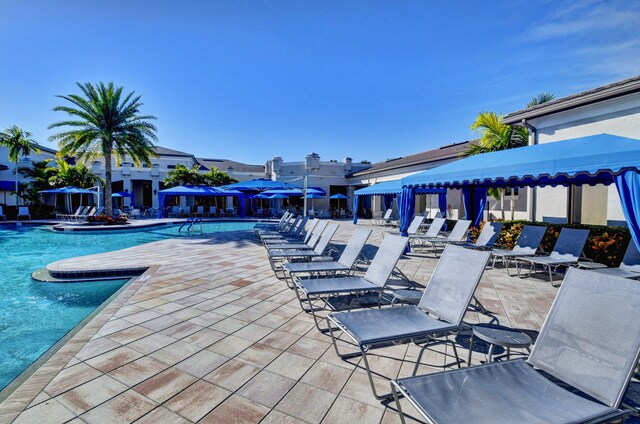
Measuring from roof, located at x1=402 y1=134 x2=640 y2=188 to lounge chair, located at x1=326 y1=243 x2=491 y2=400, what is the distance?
3.59 metres

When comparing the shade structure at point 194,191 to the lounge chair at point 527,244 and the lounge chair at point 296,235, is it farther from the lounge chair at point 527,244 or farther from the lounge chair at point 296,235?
the lounge chair at point 527,244

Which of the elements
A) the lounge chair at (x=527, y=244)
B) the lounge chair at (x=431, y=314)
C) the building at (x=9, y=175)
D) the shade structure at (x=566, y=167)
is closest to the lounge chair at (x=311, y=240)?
the shade structure at (x=566, y=167)

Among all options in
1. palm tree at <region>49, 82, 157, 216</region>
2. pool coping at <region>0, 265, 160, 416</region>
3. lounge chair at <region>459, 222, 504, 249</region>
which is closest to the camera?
pool coping at <region>0, 265, 160, 416</region>

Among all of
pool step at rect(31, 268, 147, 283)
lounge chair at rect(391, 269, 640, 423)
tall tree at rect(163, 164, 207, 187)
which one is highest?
tall tree at rect(163, 164, 207, 187)

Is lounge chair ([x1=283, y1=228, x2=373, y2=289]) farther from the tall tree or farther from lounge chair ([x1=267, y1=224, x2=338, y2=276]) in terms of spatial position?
the tall tree

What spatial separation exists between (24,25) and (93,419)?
1138 centimetres

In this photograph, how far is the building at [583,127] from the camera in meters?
7.88

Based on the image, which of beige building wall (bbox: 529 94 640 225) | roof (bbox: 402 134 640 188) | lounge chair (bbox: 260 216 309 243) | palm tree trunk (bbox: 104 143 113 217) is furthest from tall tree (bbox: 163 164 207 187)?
beige building wall (bbox: 529 94 640 225)

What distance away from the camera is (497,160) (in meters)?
7.50

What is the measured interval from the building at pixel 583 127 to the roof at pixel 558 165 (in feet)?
6.35

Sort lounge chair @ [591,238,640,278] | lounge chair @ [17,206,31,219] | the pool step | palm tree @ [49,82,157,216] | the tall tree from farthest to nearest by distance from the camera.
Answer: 1. the tall tree
2. lounge chair @ [17,206,31,219]
3. palm tree @ [49,82,157,216]
4. the pool step
5. lounge chair @ [591,238,640,278]

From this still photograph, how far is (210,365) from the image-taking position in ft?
9.40

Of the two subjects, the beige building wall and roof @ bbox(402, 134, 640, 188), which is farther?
the beige building wall

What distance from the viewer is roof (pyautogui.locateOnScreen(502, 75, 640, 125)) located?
758 cm
